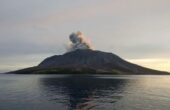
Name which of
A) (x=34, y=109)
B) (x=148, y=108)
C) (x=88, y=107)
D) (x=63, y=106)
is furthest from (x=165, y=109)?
(x=34, y=109)

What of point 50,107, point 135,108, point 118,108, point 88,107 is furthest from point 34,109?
point 135,108

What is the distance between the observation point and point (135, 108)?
7094 centimetres

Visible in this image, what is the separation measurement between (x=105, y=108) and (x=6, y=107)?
26.4m

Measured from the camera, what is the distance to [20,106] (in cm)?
7144

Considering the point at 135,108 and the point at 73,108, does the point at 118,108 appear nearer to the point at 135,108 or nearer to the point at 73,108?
the point at 135,108

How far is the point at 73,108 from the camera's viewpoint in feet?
232

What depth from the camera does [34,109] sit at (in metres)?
66.9

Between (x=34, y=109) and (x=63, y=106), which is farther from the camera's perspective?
(x=63, y=106)

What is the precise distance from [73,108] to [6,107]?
17.8 meters

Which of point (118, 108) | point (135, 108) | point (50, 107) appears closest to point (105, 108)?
point (118, 108)

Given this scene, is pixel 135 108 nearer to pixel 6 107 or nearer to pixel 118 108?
pixel 118 108

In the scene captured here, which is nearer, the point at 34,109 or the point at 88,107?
the point at 34,109

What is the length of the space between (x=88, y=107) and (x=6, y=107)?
22.0 m

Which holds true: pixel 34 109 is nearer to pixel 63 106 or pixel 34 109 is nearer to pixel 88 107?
pixel 63 106
